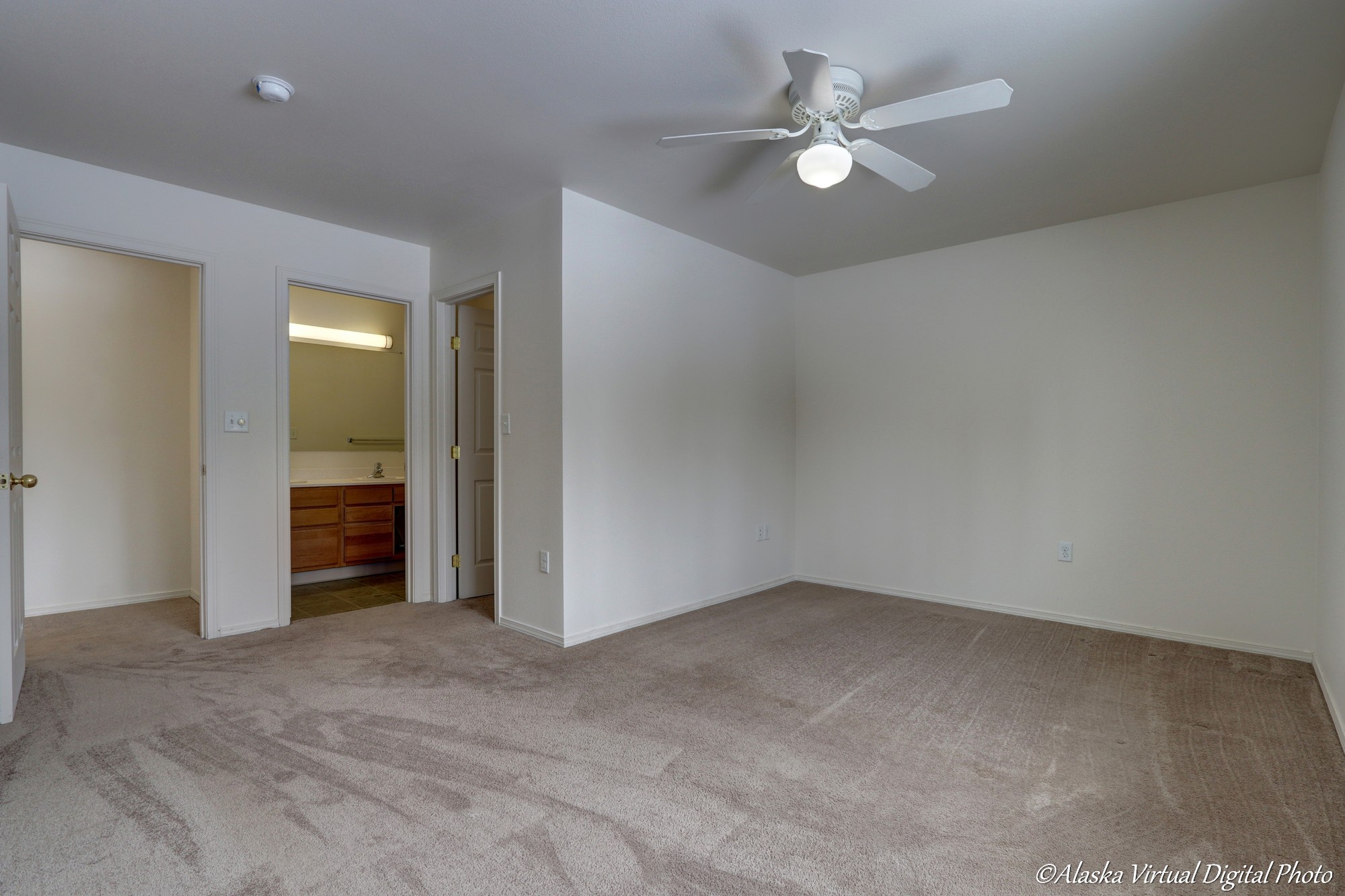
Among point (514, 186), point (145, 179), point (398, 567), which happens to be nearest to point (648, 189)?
point (514, 186)

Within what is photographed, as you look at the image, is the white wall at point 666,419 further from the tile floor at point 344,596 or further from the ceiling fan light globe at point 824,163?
the tile floor at point 344,596

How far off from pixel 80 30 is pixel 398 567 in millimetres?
4250

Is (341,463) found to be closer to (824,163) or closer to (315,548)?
(315,548)

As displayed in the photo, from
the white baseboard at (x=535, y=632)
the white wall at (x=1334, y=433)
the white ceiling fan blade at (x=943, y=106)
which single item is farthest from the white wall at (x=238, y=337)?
the white wall at (x=1334, y=433)

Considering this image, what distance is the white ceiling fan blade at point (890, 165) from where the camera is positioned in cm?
238

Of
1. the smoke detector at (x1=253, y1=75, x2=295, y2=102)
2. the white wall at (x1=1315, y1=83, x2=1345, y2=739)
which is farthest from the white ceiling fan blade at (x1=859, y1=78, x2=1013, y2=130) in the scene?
the smoke detector at (x1=253, y1=75, x2=295, y2=102)

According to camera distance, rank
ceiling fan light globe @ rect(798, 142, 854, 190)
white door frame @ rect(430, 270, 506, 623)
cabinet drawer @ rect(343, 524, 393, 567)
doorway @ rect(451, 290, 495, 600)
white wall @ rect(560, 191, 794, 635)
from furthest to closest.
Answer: cabinet drawer @ rect(343, 524, 393, 567)
doorway @ rect(451, 290, 495, 600)
white door frame @ rect(430, 270, 506, 623)
white wall @ rect(560, 191, 794, 635)
ceiling fan light globe @ rect(798, 142, 854, 190)

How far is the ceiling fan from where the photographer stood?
1972mm

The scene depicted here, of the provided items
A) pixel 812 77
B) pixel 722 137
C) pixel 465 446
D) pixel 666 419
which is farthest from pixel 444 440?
pixel 812 77

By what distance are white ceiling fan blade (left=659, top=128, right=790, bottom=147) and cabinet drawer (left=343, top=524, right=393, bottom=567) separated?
13.1ft

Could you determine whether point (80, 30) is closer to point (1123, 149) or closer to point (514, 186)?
point (514, 186)

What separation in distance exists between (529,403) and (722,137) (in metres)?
1.82

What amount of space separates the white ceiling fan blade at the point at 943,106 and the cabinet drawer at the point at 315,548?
14.8ft

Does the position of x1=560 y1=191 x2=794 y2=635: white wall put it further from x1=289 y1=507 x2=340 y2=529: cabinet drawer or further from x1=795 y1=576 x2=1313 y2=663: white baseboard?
x1=289 y1=507 x2=340 y2=529: cabinet drawer
